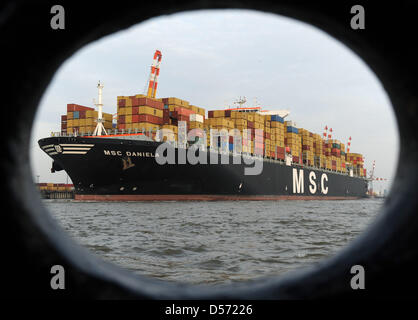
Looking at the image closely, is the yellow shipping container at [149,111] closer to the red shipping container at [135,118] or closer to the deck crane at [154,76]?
the red shipping container at [135,118]

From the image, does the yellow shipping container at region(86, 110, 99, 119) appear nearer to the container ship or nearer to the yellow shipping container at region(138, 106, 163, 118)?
the container ship

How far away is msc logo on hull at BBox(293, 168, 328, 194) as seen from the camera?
41.0m

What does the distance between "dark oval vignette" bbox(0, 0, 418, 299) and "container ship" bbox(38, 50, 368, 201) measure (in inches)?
890

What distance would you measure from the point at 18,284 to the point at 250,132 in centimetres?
3631

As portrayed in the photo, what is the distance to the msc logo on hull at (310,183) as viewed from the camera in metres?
41.0

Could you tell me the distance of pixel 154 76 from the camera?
1388 inches

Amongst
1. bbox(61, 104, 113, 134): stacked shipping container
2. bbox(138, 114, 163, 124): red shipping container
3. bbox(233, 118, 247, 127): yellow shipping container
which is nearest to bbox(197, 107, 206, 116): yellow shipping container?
bbox(233, 118, 247, 127): yellow shipping container

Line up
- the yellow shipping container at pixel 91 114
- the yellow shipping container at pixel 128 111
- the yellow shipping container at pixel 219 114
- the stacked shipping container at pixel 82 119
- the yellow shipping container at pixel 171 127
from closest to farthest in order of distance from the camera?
the yellow shipping container at pixel 171 127 → the yellow shipping container at pixel 128 111 → the stacked shipping container at pixel 82 119 → the yellow shipping container at pixel 91 114 → the yellow shipping container at pixel 219 114

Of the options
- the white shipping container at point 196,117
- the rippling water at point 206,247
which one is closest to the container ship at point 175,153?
the white shipping container at point 196,117

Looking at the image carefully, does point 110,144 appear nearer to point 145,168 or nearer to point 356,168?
point 145,168

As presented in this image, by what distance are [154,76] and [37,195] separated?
35089mm

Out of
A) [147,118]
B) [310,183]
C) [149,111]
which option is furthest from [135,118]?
[310,183]

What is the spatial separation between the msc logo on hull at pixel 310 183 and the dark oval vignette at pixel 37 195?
131 ft
